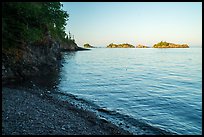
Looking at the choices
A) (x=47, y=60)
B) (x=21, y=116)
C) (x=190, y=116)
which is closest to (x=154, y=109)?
(x=190, y=116)

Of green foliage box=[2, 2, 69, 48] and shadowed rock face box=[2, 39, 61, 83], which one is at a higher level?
green foliage box=[2, 2, 69, 48]

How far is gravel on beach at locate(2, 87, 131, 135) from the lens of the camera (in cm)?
1245

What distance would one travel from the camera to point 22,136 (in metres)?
11.3

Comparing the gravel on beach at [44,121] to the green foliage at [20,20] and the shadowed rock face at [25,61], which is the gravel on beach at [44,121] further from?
the green foliage at [20,20]

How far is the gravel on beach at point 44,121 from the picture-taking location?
12.5m

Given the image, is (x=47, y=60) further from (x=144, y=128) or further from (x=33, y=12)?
(x=144, y=128)

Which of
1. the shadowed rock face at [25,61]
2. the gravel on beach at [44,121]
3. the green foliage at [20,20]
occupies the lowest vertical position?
the gravel on beach at [44,121]

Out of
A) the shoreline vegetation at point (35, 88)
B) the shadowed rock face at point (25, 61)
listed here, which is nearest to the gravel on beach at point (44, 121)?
the shoreline vegetation at point (35, 88)

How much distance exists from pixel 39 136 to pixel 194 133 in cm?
1181

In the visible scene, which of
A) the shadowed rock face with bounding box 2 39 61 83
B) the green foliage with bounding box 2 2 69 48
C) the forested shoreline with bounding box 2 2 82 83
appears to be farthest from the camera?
the shadowed rock face with bounding box 2 39 61 83

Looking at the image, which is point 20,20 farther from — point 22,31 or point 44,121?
point 44,121

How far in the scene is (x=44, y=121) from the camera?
14.1 meters

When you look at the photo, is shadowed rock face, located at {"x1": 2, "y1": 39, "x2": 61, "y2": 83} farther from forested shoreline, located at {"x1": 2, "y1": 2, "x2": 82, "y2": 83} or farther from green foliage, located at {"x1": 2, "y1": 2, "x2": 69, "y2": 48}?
green foliage, located at {"x1": 2, "y1": 2, "x2": 69, "y2": 48}

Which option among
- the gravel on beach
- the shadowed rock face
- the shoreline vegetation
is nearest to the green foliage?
the shoreline vegetation
